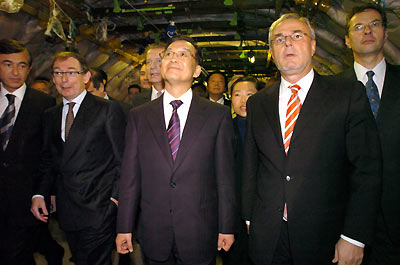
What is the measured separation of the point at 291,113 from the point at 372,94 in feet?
3.10

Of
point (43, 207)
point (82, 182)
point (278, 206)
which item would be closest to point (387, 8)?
point (278, 206)

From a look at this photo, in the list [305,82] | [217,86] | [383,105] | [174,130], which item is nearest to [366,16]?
[383,105]

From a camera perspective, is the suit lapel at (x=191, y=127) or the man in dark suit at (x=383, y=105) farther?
the man in dark suit at (x=383, y=105)

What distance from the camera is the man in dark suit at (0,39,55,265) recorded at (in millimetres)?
2607

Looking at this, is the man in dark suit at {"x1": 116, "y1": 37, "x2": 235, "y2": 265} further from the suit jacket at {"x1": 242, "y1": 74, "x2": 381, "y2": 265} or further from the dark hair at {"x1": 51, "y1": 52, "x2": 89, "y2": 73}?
the dark hair at {"x1": 51, "y1": 52, "x2": 89, "y2": 73}

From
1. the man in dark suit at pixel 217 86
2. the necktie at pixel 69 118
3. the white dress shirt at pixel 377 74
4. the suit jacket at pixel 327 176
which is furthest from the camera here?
the man in dark suit at pixel 217 86

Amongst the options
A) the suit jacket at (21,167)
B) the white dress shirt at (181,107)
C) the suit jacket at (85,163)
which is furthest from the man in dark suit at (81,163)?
the white dress shirt at (181,107)

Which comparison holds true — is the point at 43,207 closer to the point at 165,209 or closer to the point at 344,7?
the point at 165,209

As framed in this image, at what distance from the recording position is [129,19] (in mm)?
6688

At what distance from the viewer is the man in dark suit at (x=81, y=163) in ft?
8.05

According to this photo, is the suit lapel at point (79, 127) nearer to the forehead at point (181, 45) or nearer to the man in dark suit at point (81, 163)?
the man in dark suit at point (81, 163)

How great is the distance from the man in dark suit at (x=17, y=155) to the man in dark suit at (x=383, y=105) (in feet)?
10.1

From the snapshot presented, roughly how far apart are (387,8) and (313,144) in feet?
9.43

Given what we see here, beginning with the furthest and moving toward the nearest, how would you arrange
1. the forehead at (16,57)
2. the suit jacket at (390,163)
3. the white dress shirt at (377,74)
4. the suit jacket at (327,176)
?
the forehead at (16,57) < the white dress shirt at (377,74) < the suit jacket at (390,163) < the suit jacket at (327,176)
